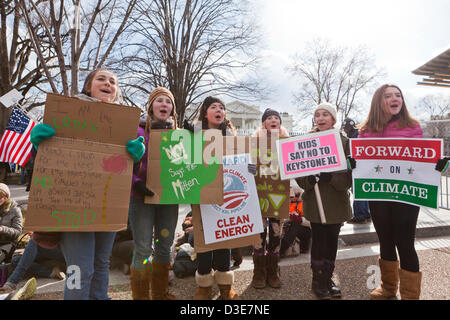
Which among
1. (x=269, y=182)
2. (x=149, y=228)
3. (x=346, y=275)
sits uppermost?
(x=269, y=182)

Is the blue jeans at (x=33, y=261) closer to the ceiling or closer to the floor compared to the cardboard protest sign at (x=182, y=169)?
closer to the floor

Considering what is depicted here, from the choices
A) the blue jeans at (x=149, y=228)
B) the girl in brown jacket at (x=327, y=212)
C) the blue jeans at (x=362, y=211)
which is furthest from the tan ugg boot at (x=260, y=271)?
the blue jeans at (x=362, y=211)

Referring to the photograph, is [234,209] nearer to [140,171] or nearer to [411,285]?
[140,171]

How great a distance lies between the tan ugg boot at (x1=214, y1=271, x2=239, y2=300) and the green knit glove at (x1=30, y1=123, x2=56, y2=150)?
1.82m

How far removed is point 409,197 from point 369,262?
1.61m

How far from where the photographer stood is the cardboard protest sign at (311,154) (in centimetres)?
244

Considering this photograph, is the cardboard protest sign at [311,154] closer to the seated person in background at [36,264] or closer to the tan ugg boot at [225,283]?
the tan ugg boot at [225,283]

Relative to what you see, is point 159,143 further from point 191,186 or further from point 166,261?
point 166,261

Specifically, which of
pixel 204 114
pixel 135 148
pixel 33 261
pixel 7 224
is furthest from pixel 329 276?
pixel 7 224

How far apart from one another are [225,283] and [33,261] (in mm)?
2308

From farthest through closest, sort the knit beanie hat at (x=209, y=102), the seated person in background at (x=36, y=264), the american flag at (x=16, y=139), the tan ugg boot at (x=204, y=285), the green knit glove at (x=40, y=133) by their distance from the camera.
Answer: the american flag at (x=16, y=139) < the seated person in background at (x=36, y=264) < the knit beanie hat at (x=209, y=102) < the tan ugg boot at (x=204, y=285) < the green knit glove at (x=40, y=133)

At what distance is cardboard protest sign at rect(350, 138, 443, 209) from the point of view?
7.38 ft

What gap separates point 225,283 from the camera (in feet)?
7.73

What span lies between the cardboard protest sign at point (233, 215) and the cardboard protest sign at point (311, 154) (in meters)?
0.37
